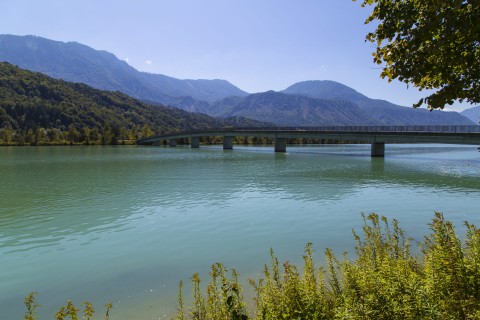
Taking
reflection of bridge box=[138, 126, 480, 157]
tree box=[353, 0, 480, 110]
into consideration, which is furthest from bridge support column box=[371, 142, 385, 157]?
tree box=[353, 0, 480, 110]

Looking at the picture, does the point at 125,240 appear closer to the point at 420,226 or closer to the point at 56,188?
the point at 420,226

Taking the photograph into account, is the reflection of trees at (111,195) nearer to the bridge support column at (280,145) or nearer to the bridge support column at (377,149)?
the bridge support column at (377,149)

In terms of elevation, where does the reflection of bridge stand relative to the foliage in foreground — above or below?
above

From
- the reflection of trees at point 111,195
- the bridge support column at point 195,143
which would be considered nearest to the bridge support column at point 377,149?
the reflection of trees at point 111,195

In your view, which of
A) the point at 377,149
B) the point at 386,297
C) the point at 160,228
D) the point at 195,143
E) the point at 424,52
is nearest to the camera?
the point at 386,297

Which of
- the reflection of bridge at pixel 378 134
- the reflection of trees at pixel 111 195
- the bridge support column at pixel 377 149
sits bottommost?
the reflection of trees at pixel 111 195

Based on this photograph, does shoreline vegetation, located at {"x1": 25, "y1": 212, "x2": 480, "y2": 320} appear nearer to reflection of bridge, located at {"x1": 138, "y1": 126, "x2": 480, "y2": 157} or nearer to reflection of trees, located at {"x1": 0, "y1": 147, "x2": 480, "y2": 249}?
reflection of trees, located at {"x1": 0, "y1": 147, "x2": 480, "y2": 249}

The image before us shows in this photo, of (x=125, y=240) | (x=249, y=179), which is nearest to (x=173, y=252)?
(x=125, y=240)

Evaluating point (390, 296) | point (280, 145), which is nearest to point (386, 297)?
point (390, 296)

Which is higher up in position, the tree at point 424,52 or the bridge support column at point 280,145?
the tree at point 424,52

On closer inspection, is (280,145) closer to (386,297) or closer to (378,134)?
(378,134)

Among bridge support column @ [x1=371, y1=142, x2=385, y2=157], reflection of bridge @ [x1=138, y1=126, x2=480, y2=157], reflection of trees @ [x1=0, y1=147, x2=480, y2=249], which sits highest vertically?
reflection of bridge @ [x1=138, y1=126, x2=480, y2=157]

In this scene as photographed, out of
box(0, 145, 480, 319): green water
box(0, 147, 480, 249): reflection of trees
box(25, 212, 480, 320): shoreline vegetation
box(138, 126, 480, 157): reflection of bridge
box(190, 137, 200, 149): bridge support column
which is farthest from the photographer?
box(190, 137, 200, 149): bridge support column

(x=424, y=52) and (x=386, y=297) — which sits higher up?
(x=424, y=52)
